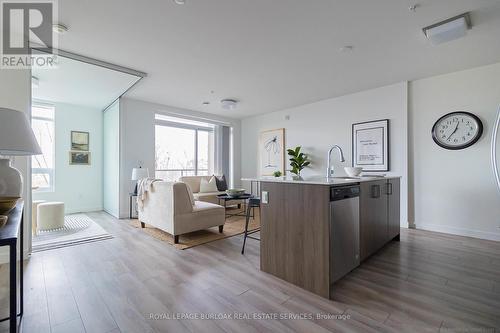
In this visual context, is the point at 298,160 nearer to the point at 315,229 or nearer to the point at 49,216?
the point at 315,229

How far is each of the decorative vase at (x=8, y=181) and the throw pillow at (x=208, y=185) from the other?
174 inches

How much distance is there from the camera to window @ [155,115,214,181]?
20.0 feet

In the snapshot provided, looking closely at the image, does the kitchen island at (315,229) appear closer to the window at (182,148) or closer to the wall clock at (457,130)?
the wall clock at (457,130)

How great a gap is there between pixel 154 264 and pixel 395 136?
4264 millimetres

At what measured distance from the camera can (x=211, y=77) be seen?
12.7ft

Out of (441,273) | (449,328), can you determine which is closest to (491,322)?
(449,328)

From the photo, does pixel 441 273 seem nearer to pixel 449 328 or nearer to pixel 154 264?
pixel 449 328

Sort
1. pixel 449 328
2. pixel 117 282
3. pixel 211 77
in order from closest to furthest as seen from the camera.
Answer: pixel 449 328, pixel 117 282, pixel 211 77

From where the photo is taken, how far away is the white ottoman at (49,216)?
12.4 feet

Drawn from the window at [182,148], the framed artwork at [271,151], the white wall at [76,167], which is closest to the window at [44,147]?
the white wall at [76,167]

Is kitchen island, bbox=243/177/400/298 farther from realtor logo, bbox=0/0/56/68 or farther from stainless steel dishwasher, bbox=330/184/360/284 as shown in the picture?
realtor logo, bbox=0/0/56/68

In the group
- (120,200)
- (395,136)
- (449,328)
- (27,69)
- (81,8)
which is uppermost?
(81,8)

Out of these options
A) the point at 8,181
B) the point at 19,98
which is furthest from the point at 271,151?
the point at 8,181

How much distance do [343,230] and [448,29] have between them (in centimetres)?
231
